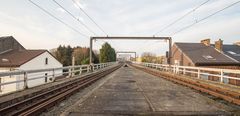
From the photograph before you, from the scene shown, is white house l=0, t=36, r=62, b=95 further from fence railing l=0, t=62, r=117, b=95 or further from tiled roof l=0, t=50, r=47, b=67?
fence railing l=0, t=62, r=117, b=95

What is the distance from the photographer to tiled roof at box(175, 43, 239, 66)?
39.9m

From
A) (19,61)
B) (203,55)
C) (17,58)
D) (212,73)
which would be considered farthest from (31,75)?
(203,55)

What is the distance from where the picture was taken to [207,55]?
140ft

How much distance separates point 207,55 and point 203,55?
2.71ft

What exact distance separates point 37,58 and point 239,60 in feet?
117

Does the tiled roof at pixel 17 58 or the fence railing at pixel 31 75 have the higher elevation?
the tiled roof at pixel 17 58

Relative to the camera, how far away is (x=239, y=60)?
1619 inches

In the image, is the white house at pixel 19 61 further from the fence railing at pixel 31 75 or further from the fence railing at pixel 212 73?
the fence railing at pixel 212 73

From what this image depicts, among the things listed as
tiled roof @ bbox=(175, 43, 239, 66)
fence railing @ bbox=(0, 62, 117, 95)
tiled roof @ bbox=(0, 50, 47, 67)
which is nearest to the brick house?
tiled roof @ bbox=(175, 43, 239, 66)

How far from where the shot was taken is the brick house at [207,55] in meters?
39.9

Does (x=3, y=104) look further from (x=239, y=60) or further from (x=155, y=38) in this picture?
(x=239, y=60)

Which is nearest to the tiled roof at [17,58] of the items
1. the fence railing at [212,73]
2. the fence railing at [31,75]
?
the fence railing at [31,75]

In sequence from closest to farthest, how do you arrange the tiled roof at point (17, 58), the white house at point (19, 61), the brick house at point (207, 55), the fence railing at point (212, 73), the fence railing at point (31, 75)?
the fence railing at point (31, 75) → the fence railing at point (212, 73) → the white house at point (19, 61) → the tiled roof at point (17, 58) → the brick house at point (207, 55)

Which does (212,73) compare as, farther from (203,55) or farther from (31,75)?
(31,75)
